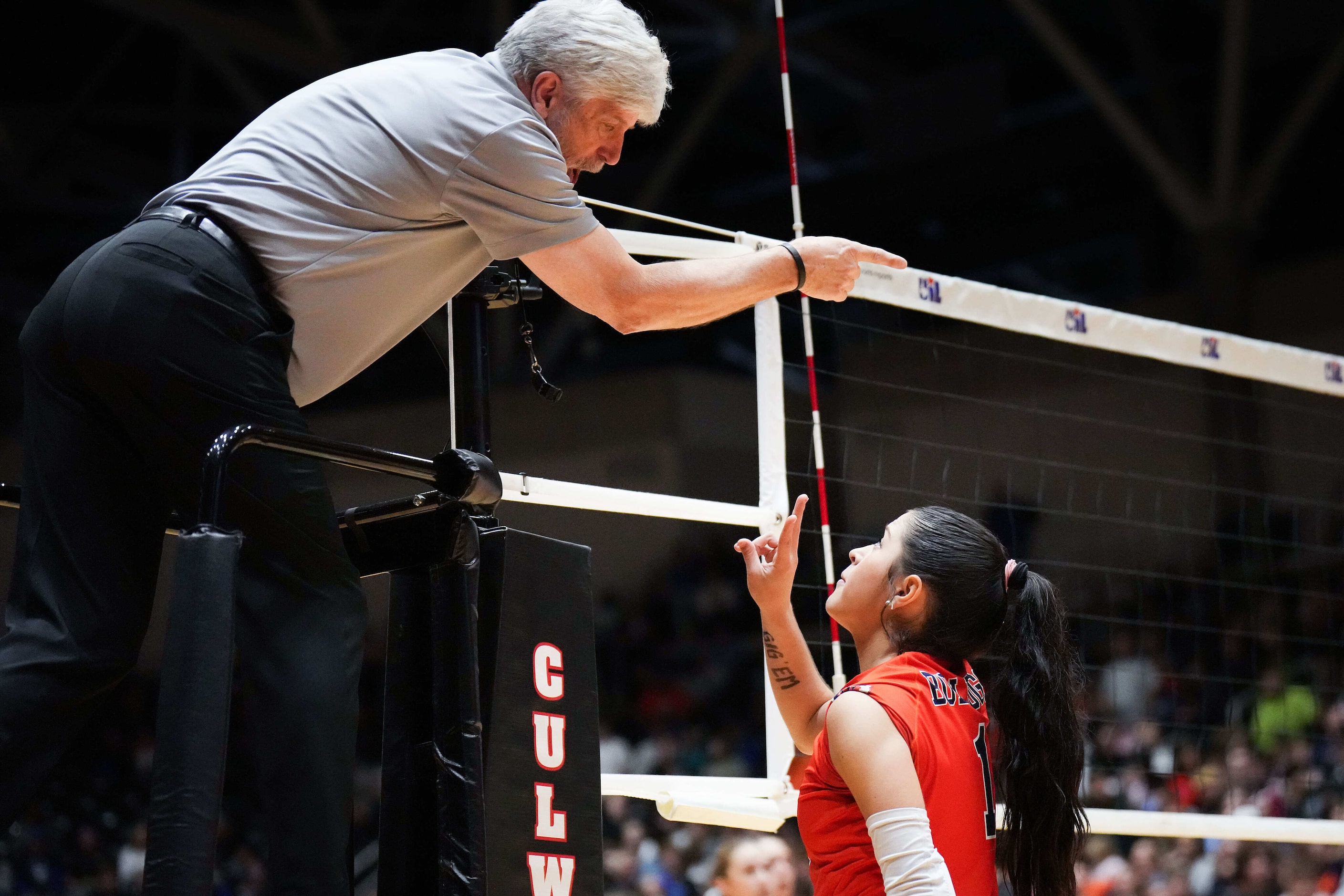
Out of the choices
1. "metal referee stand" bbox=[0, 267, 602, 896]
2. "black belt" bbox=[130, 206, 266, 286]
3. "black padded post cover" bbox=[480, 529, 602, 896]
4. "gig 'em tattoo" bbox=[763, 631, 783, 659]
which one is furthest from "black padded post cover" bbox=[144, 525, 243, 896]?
"gig 'em tattoo" bbox=[763, 631, 783, 659]

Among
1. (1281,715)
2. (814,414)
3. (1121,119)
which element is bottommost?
(1281,715)

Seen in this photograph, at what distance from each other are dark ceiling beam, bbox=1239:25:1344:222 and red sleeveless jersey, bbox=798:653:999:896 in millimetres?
9056

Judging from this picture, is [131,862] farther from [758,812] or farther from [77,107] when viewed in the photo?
[758,812]

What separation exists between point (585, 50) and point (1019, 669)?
4.02ft

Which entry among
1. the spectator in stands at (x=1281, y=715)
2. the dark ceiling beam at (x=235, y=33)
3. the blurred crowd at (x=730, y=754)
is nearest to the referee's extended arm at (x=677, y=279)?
the blurred crowd at (x=730, y=754)

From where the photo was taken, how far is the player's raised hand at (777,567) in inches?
103

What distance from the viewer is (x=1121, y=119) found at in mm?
10289

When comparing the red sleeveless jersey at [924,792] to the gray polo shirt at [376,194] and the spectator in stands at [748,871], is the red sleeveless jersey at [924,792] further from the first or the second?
the spectator in stands at [748,871]

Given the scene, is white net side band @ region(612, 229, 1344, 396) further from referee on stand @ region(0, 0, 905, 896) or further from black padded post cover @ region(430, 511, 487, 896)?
black padded post cover @ region(430, 511, 487, 896)

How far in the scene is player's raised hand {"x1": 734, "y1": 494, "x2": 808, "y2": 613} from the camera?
2.62 metres

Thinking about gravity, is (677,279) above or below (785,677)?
above

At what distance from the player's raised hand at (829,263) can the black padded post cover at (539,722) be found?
592 mm

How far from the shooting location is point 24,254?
14492 mm

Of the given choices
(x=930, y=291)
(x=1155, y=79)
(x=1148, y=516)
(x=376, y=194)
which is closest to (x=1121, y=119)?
(x=1155, y=79)
